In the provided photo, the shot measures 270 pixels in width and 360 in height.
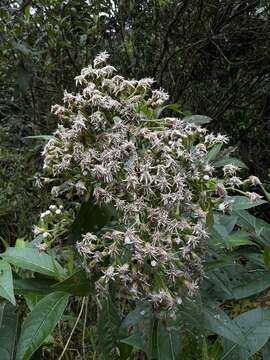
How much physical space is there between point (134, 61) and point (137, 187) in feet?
6.21

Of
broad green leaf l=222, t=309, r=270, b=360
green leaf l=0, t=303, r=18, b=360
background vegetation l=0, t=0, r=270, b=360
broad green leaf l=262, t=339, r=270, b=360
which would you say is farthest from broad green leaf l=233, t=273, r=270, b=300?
background vegetation l=0, t=0, r=270, b=360

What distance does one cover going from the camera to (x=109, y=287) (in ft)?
3.20

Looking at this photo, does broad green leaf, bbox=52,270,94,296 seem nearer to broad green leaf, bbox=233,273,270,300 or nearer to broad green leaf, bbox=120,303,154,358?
broad green leaf, bbox=120,303,154,358

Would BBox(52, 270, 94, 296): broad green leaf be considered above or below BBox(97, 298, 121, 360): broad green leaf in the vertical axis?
above

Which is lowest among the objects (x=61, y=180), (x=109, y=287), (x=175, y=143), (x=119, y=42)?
(x=109, y=287)

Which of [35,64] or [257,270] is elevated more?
[35,64]

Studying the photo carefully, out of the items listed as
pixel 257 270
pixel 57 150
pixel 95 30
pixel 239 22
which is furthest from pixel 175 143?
pixel 239 22

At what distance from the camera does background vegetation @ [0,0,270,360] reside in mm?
2680

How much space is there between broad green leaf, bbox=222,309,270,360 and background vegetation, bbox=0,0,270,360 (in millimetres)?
1473

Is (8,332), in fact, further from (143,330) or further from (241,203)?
(241,203)

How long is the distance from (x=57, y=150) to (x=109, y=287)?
11.1 inches

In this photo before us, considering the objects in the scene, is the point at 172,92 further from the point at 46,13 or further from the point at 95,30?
the point at 46,13

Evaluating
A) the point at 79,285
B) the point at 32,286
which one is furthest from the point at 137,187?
the point at 32,286

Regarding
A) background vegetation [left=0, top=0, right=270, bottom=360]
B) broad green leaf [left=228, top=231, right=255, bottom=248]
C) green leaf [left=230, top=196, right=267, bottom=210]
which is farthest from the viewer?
background vegetation [left=0, top=0, right=270, bottom=360]
